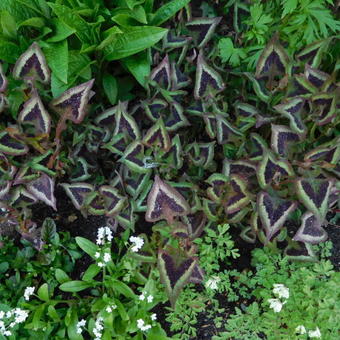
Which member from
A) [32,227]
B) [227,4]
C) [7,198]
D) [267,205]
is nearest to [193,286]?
[267,205]

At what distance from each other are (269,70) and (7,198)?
121 centimetres

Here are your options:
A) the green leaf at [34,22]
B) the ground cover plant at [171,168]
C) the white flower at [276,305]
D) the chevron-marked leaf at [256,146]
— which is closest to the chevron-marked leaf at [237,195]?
the ground cover plant at [171,168]

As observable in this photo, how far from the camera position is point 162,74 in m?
1.97

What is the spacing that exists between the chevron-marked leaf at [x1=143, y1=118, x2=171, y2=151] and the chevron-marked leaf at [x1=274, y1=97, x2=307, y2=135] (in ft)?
1.46

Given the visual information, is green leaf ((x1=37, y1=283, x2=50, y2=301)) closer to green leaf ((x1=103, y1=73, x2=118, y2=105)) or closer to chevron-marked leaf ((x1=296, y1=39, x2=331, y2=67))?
green leaf ((x1=103, y1=73, x2=118, y2=105))

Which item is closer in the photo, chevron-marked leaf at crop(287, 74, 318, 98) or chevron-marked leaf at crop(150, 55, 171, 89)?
chevron-marked leaf at crop(287, 74, 318, 98)

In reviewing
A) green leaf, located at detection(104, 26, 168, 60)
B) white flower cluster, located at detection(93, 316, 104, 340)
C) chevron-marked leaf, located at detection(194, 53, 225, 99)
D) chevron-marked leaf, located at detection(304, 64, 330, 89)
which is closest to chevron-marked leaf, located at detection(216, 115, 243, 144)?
chevron-marked leaf, located at detection(194, 53, 225, 99)

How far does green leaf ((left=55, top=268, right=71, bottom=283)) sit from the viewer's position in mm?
2035

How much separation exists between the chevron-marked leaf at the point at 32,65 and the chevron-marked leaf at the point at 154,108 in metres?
0.42

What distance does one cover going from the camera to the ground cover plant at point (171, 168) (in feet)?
5.88

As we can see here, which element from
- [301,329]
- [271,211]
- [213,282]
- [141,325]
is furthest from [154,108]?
[301,329]

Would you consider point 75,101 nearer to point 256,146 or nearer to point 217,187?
point 217,187

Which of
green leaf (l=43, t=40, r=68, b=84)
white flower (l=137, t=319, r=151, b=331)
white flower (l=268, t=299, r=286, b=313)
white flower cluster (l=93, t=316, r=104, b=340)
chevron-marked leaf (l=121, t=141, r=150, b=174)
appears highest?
green leaf (l=43, t=40, r=68, b=84)

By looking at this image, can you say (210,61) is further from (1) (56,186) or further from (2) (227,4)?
(1) (56,186)
